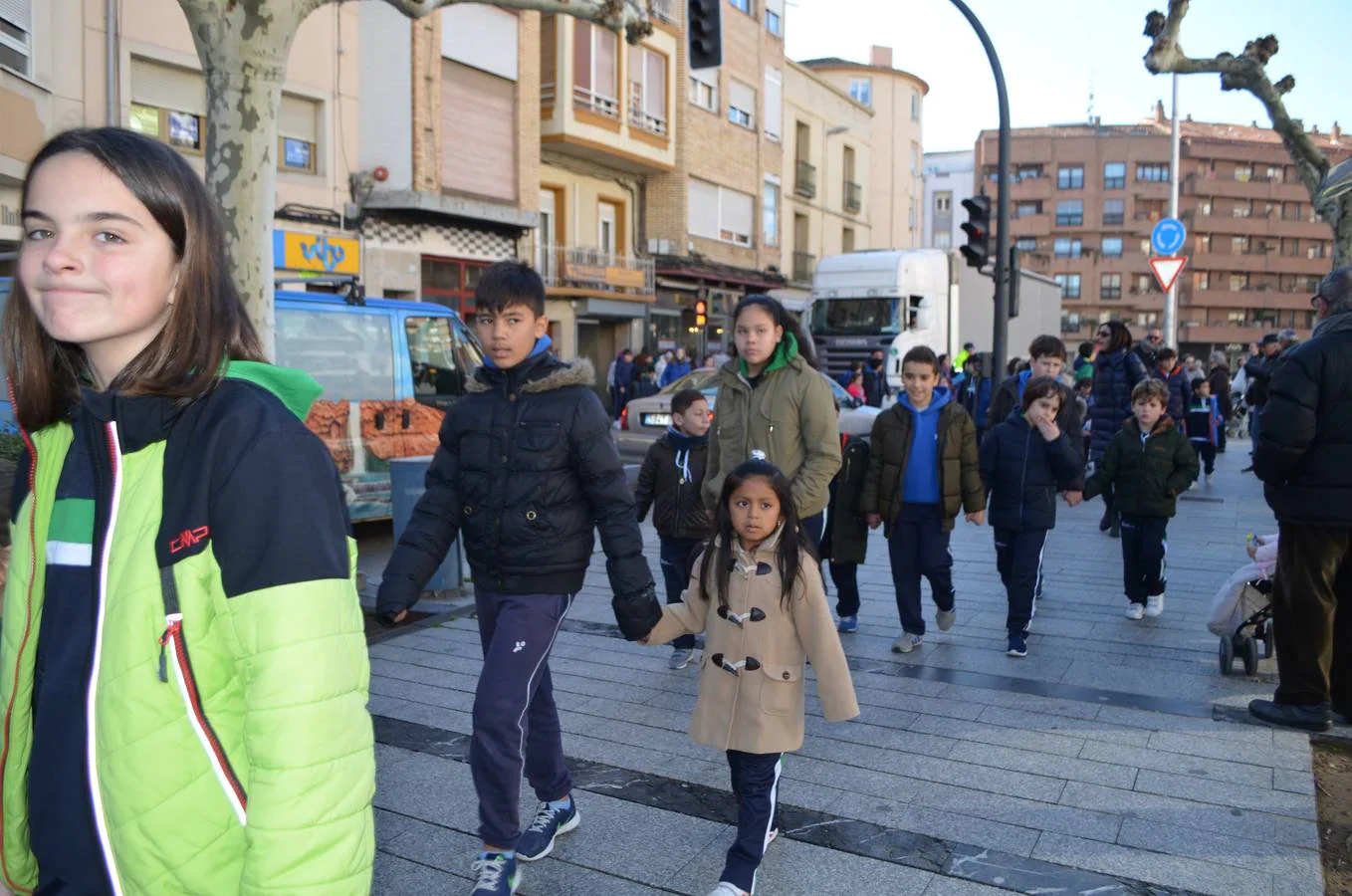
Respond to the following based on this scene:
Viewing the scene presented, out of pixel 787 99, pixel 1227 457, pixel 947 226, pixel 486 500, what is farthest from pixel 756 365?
pixel 947 226

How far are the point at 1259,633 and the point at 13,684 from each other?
5.92 metres

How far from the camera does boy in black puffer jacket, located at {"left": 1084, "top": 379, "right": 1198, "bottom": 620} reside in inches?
278

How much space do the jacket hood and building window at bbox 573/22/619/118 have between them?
1016 inches

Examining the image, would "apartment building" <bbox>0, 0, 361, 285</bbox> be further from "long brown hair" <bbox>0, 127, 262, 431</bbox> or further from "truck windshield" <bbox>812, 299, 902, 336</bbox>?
"truck windshield" <bbox>812, 299, 902, 336</bbox>

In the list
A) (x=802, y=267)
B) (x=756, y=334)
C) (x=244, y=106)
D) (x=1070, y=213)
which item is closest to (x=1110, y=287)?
(x=1070, y=213)

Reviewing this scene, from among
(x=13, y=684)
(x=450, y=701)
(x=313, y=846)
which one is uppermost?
(x=13, y=684)

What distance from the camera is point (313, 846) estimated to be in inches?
57.5

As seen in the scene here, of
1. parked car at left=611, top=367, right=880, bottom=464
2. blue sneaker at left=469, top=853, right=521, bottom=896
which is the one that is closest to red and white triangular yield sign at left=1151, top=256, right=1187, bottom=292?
parked car at left=611, top=367, right=880, bottom=464

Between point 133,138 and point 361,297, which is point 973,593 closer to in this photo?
point 361,297

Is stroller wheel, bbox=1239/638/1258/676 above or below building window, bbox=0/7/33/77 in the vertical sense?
below

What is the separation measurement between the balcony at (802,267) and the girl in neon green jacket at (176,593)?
37.7 m

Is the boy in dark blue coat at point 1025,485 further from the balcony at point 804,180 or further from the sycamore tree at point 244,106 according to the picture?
the balcony at point 804,180

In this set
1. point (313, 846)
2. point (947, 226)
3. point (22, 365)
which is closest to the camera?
point (313, 846)

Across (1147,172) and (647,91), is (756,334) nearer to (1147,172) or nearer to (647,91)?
(647,91)
